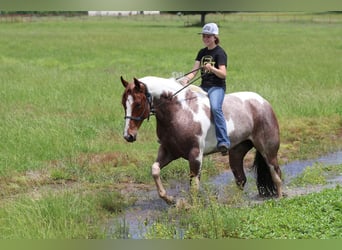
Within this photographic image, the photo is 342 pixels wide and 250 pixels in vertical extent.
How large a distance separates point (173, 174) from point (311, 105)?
624 centimetres

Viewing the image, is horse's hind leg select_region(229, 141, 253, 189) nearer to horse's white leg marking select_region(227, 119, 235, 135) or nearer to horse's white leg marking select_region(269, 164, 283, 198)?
horse's white leg marking select_region(269, 164, 283, 198)

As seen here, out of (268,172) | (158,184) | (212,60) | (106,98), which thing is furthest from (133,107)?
(106,98)

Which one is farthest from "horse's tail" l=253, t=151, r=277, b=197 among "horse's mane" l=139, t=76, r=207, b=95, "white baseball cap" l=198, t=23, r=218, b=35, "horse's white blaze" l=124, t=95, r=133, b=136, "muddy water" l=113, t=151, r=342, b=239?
"horse's white blaze" l=124, t=95, r=133, b=136

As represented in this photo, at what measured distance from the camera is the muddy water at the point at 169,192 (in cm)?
642

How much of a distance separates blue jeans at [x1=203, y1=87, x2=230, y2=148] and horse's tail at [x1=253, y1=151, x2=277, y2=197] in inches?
41.6

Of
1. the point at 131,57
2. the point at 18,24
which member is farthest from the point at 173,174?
the point at 18,24

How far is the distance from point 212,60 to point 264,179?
2173mm

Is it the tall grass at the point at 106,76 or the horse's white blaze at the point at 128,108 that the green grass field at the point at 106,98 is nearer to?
the tall grass at the point at 106,76

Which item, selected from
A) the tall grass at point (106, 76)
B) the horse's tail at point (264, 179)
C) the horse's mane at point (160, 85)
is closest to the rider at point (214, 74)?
the horse's mane at point (160, 85)

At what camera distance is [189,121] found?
6918 mm

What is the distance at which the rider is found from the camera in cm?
664

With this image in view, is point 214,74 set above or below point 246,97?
above

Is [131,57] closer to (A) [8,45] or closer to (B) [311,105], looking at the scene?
(A) [8,45]

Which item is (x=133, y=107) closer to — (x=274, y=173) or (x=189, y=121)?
(x=189, y=121)
